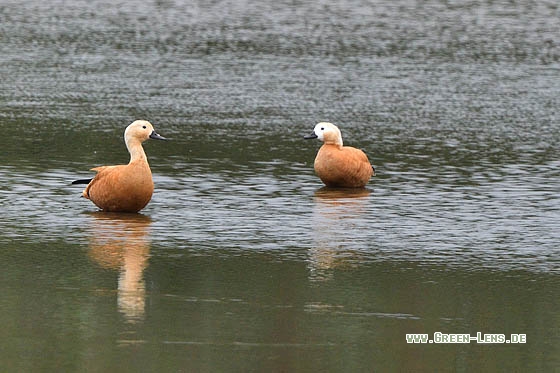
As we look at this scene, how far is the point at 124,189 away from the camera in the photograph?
46.0ft

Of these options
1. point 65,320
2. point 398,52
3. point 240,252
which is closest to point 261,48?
point 398,52

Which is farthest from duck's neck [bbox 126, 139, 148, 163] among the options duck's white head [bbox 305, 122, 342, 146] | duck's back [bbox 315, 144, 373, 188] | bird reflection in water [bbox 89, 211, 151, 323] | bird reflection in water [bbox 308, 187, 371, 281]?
duck's white head [bbox 305, 122, 342, 146]

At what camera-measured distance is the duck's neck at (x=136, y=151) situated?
559 inches

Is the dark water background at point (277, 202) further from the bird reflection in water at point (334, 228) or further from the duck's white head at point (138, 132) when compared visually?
the duck's white head at point (138, 132)

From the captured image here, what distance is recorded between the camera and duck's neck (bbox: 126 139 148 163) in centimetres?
1420

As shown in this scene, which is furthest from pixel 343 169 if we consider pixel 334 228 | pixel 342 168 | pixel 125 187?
pixel 125 187

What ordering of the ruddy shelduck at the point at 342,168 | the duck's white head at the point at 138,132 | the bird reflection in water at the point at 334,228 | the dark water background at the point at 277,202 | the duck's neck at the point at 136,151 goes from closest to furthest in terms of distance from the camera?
the dark water background at the point at 277,202 → the bird reflection in water at the point at 334,228 → the duck's neck at the point at 136,151 → the duck's white head at the point at 138,132 → the ruddy shelduck at the point at 342,168

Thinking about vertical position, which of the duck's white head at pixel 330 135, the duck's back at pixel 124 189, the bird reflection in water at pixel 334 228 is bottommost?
the bird reflection in water at pixel 334 228

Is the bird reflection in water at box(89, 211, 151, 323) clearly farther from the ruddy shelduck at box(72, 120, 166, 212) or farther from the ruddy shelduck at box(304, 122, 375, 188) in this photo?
the ruddy shelduck at box(304, 122, 375, 188)

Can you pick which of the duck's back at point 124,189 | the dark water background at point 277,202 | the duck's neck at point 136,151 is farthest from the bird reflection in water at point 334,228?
the duck's neck at point 136,151

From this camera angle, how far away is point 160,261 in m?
11.9

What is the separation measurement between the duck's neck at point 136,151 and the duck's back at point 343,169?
8.81 feet

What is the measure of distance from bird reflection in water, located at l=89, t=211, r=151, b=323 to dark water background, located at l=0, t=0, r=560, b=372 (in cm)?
3

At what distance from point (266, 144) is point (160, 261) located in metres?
7.21
